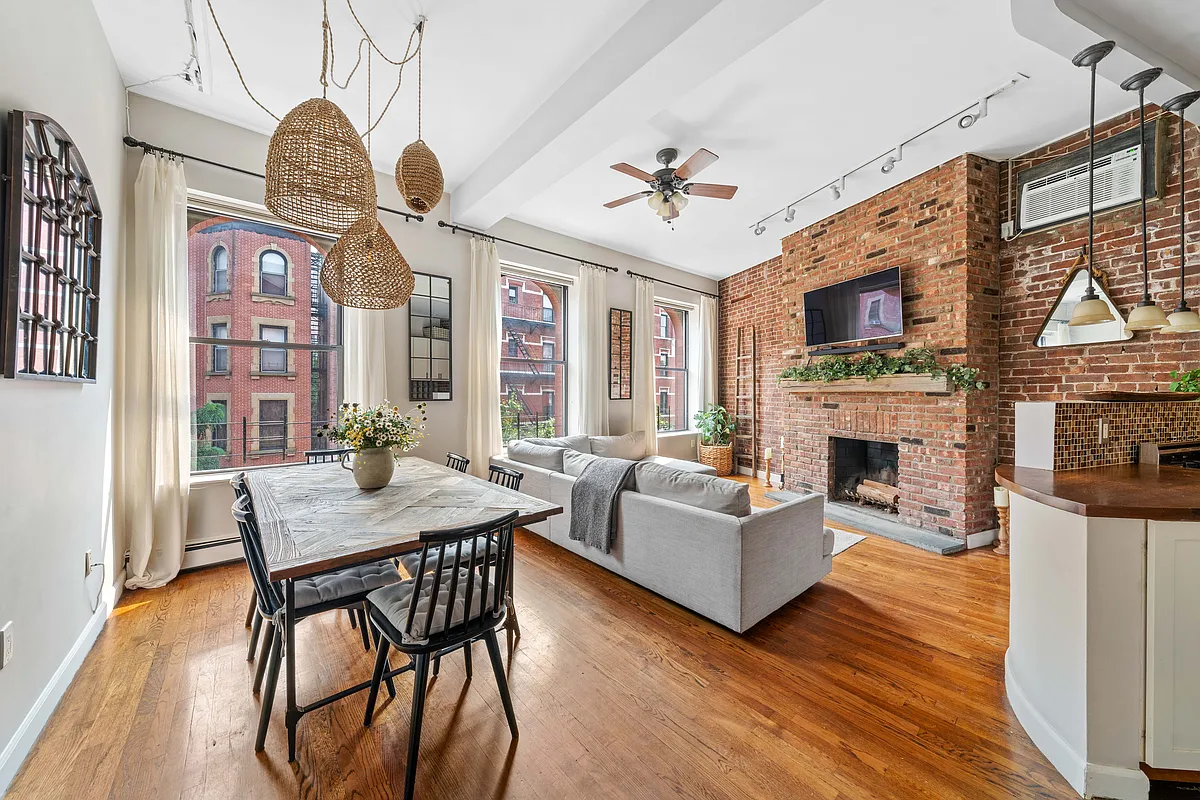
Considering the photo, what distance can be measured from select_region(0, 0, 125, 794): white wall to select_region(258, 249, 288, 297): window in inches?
34.8

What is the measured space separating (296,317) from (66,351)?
1745 mm

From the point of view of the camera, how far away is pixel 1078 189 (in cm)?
329

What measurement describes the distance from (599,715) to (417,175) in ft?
8.28

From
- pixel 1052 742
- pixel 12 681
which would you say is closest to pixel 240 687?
pixel 12 681

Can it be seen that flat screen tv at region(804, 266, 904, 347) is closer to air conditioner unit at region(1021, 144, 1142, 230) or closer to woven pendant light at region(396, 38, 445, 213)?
air conditioner unit at region(1021, 144, 1142, 230)

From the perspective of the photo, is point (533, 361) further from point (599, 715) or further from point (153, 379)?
point (599, 715)

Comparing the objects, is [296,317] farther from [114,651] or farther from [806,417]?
[806,417]

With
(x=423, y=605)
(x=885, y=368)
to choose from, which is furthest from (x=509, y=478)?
(x=885, y=368)

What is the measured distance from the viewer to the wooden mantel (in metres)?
3.77

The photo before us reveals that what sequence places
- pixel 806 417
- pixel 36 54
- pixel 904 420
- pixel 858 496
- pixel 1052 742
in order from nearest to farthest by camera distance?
pixel 1052 742 → pixel 36 54 → pixel 904 420 → pixel 858 496 → pixel 806 417

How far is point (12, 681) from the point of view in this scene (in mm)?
1508

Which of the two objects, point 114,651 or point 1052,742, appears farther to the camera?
point 114,651

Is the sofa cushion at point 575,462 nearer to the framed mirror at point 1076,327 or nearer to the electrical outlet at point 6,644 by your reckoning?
the electrical outlet at point 6,644

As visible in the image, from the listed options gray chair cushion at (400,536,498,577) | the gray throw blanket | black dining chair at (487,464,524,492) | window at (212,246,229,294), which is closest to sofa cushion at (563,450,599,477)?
the gray throw blanket
